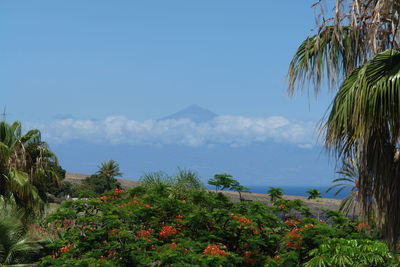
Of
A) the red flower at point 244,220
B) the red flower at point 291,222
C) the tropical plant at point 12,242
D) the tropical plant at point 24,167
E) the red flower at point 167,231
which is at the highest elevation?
the tropical plant at point 24,167

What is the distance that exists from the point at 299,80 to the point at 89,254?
518cm

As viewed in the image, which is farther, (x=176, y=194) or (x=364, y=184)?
(x=176, y=194)

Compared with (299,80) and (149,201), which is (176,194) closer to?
(149,201)

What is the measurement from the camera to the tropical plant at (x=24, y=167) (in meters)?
16.7

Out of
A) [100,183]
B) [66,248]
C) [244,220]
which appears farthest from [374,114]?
[100,183]

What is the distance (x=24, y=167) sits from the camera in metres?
17.5

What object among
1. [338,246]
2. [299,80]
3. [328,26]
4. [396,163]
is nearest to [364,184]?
[396,163]

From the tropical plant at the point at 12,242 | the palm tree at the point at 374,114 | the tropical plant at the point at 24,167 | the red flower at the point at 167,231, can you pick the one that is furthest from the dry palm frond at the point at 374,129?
the tropical plant at the point at 24,167

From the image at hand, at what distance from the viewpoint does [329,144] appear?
346 inches

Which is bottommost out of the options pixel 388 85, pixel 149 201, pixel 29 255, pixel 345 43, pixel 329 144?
pixel 29 255

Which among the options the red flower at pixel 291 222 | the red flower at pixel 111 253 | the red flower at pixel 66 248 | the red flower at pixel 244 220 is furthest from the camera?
the red flower at pixel 291 222

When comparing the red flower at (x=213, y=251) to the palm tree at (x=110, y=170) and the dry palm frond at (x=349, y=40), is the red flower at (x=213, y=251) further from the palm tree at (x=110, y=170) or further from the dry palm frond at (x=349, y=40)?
the palm tree at (x=110, y=170)

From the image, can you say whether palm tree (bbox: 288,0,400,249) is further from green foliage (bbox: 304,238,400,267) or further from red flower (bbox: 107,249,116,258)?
red flower (bbox: 107,249,116,258)

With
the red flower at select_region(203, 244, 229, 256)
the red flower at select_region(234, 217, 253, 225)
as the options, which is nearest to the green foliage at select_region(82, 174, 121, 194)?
the red flower at select_region(234, 217, 253, 225)
